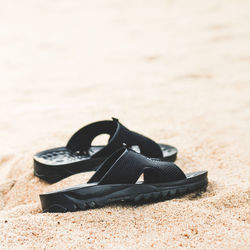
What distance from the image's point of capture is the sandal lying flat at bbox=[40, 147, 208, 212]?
66.3 inches

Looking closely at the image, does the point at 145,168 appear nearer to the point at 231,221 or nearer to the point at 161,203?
the point at 161,203

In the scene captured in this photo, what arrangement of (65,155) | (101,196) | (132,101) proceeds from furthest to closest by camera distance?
(132,101) < (65,155) < (101,196)

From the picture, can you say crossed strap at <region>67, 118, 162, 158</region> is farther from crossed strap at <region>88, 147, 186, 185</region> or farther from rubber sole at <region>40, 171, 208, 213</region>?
rubber sole at <region>40, 171, 208, 213</region>

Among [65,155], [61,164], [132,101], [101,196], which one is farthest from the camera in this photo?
[132,101]

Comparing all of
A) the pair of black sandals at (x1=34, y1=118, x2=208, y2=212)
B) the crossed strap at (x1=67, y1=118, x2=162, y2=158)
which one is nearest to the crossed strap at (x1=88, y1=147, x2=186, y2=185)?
the pair of black sandals at (x1=34, y1=118, x2=208, y2=212)

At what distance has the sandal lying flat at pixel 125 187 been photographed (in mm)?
1685

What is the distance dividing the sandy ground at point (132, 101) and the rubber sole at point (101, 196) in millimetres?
69

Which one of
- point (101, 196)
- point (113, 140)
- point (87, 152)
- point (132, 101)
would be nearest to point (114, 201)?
point (101, 196)

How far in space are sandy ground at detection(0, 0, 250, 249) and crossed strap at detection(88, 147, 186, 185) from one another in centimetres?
13

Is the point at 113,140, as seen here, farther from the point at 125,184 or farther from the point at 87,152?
the point at 125,184

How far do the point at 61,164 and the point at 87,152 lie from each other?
27cm

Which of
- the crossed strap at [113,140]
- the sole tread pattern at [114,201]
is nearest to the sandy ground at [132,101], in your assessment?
the sole tread pattern at [114,201]

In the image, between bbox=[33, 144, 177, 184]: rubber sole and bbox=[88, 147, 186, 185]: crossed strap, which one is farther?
bbox=[33, 144, 177, 184]: rubber sole

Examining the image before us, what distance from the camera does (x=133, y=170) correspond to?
1.75 meters
